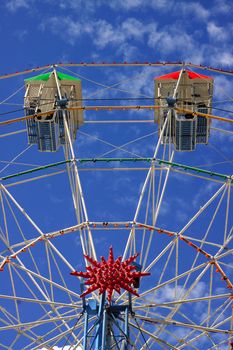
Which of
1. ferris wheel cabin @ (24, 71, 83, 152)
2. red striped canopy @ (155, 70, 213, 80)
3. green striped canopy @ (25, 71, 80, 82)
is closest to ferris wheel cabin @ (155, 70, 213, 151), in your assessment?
red striped canopy @ (155, 70, 213, 80)

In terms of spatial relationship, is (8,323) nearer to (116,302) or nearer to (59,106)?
(116,302)

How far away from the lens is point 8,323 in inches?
1564

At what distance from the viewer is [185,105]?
174ft

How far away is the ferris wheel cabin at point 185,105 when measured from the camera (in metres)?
50.8

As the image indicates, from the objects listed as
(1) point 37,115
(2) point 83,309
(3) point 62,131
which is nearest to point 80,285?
(2) point 83,309

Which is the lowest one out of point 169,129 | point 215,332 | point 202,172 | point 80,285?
point 215,332

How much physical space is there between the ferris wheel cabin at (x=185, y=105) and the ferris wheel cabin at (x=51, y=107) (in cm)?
642

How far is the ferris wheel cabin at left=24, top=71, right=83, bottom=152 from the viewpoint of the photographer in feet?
167

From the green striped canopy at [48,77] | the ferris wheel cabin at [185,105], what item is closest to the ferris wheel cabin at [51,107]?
the green striped canopy at [48,77]

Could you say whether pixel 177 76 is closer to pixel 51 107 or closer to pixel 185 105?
pixel 185 105

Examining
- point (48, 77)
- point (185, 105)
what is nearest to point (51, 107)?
point (48, 77)

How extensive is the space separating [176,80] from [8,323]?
81.4 feet

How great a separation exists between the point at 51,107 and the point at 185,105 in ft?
32.8

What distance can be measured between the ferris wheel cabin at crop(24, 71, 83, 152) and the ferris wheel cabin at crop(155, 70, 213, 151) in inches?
253
